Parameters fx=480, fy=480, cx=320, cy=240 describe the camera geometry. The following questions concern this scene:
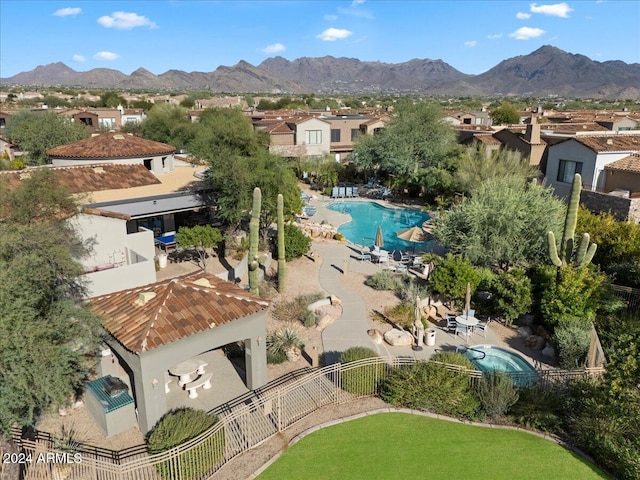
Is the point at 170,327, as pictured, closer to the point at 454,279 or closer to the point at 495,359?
the point at 495,359

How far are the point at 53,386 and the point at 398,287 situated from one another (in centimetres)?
1633

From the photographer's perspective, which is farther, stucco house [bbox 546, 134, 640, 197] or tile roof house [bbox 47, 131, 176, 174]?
stucco house [bbox 546, 134, 640, 197]

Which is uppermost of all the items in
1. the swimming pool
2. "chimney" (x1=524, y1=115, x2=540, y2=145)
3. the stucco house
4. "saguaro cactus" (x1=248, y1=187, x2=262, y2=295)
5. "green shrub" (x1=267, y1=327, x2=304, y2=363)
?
"chimney" (x1=524, y1=115, x2=540, y2=145)

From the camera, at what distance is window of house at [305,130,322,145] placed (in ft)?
181

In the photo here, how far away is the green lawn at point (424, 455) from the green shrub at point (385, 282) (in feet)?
36.3

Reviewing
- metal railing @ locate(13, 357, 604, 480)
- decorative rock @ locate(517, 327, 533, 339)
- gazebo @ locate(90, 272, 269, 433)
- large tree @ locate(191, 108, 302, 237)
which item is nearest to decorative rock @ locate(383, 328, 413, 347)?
metal railing @ locate(13, 357, 604, 480)

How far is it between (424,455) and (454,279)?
10620mm

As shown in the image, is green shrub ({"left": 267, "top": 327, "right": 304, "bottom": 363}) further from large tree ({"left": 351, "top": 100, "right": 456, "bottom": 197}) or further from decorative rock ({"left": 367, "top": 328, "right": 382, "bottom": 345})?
large tree ({"left": 351, "top": 100, "right": 456, "bottom": 197})

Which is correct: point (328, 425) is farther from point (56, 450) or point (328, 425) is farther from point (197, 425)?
point (56, 450)

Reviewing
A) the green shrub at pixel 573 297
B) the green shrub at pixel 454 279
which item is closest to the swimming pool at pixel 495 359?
the green shrub at pixel 573 297

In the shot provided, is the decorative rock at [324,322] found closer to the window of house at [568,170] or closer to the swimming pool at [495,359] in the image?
the swimming pool at [495,359]

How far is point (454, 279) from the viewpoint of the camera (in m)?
21.0

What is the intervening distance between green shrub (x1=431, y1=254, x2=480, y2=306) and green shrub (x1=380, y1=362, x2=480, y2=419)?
24.7 ft

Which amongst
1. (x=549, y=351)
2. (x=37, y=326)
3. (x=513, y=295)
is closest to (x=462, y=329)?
(x=513, y=295)
